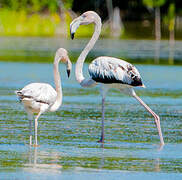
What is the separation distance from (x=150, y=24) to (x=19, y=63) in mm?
58389

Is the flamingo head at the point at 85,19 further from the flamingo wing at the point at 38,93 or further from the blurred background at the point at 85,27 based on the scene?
the blurred background at the point at 85,27

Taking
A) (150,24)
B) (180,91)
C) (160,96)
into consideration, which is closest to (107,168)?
(160,96)

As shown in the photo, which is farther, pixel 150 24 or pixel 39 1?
pixel 150 24

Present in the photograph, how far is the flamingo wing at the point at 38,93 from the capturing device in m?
9.98

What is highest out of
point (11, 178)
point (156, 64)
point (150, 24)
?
point (11, 178)

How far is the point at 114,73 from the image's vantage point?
35.5 feet

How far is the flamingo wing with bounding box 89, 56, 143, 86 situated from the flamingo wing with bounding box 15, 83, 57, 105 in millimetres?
868

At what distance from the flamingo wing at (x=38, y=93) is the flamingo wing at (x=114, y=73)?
87cm

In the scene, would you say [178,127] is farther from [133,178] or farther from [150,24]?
[150,24]

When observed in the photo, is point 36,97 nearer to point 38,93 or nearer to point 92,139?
point 38,93

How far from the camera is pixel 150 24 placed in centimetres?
8231

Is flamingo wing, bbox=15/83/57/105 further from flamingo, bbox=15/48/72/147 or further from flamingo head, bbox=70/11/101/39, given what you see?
flamingo head, bbox=70/11/101/39

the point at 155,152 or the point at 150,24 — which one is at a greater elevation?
the point at 155,152

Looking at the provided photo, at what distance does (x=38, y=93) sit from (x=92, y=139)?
119 cm
